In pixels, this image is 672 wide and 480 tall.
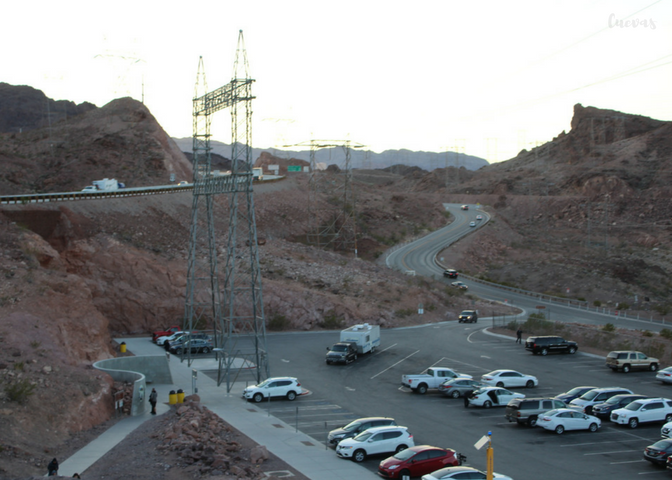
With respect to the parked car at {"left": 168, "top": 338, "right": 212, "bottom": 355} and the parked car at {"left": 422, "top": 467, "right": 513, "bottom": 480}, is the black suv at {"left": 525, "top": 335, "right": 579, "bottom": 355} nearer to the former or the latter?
the parked car at {"left": 168, "top": 338, "right": 212, "bottom": 355}

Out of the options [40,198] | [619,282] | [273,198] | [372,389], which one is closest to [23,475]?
[372,389]

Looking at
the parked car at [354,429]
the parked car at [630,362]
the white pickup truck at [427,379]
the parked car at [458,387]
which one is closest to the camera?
the parked car at [354,429]

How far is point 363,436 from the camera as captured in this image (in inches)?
797

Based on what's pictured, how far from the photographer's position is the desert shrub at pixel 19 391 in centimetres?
2181

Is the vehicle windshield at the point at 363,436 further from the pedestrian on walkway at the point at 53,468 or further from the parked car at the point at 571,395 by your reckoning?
the parked car at the point at 571,395

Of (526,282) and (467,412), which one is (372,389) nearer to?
(467,412)

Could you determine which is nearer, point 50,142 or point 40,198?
point 40,198

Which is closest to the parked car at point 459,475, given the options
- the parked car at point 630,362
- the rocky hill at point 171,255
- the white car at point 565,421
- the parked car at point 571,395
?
the white car at point 565,421

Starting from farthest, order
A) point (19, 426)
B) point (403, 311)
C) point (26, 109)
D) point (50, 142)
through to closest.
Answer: point (26, 109)
point (50, 142)
point (403, 311)
point (19, 426)

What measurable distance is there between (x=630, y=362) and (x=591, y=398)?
984 cm

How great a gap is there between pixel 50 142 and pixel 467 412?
74.5 metres

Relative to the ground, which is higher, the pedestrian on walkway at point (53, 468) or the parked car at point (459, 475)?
the parked car at point (459, 475)

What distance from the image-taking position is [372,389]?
3058cm

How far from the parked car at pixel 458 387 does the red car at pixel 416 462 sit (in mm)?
10252
